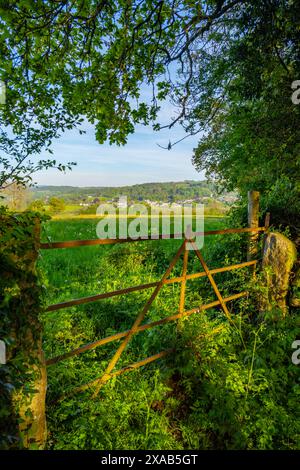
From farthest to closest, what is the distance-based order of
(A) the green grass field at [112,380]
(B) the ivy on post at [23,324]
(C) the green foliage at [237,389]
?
(C) the green foliage at [237,389]
(A) the green grass field at [112,380]
(B) the ivy on post at [23,324]

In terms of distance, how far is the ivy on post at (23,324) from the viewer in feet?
6.14

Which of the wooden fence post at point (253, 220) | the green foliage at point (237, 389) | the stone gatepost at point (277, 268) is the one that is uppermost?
the wooden fence post at point (253, 220)

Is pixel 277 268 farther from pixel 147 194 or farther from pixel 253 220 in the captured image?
pixel 147 194

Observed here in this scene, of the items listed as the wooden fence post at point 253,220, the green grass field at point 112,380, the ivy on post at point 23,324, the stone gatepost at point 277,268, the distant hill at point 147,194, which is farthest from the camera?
the distant hill at point 147,194

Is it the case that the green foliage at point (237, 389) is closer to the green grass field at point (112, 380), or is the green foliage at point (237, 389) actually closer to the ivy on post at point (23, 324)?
the green grass field at point (112, 380)

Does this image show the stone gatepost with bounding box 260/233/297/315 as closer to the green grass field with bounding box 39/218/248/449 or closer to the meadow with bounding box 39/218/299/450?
the meadow with bounding box 39/218/299/450

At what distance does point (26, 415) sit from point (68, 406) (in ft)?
2.23

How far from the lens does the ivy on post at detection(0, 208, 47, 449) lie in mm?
1870

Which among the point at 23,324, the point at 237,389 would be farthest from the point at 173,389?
the point at 23,324

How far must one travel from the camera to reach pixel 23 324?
2004 mm

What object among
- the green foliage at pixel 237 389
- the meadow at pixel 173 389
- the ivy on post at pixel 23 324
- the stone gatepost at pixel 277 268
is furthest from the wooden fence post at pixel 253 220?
the ivy on post at pixel 23 324

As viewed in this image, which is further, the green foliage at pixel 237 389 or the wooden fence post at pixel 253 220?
the wooden fence post at pixel 253 220
